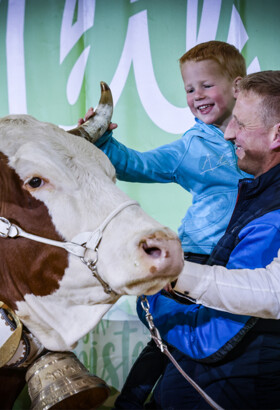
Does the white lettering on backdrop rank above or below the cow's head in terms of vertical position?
above

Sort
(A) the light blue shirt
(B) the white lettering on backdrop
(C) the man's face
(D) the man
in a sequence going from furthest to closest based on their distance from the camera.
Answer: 1. (B) the white lettering on backdrop
2. (A) the light blue shirt
3. (C) the man's face
4. (D) the man

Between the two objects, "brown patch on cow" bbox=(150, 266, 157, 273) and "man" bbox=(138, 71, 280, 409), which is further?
"man" bbox=(138, 71, 280, 409)

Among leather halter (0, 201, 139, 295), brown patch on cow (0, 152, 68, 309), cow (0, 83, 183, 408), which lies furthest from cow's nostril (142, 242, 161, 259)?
brown patch on cow (0, 152, 68, 309)

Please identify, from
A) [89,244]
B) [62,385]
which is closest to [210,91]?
[89,244]

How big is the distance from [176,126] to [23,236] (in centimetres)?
178

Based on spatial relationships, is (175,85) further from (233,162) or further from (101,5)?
(233,162)

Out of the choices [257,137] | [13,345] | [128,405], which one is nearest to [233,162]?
[257,137]

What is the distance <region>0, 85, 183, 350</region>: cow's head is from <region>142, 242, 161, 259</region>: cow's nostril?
0.04 metres

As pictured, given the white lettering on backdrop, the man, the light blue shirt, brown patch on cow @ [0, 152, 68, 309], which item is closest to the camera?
brown patch on cow @ [0, 152, 68, 309]

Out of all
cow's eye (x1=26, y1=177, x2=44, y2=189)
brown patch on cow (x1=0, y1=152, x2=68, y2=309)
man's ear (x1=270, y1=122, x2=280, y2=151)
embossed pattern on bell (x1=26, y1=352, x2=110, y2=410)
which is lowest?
embossed pattern on bell (x1=26, y1=352, x2=110, y2=410)

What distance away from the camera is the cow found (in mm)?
972

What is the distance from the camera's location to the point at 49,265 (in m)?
1.08

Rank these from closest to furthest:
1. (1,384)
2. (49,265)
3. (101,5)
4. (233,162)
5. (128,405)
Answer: (49,265), (1,384), (128,405), (233,162), (101,5)

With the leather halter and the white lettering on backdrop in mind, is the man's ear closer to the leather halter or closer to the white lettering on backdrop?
the leather halter
